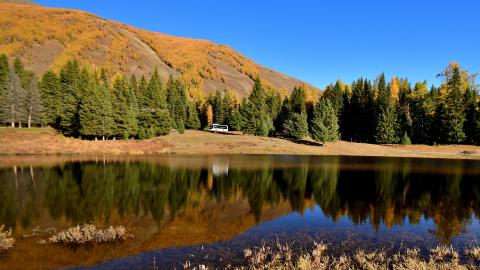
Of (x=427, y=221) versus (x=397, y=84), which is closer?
(x=427, y=221)

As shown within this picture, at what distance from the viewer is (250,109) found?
329 ft

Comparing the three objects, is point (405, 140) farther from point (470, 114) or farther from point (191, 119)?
point (191, 119)

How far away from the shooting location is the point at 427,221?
21.4m

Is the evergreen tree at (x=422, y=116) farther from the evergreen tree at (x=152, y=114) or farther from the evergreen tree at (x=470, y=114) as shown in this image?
the evergreen tree at (x=152, y=114)

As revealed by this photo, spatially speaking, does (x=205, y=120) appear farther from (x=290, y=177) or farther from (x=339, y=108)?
(x=290, y=177)

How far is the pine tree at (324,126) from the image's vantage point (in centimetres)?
8412

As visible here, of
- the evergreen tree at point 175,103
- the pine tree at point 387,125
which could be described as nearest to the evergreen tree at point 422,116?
the pine tree at point 387,125

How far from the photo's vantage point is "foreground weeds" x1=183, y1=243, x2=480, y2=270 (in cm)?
1257

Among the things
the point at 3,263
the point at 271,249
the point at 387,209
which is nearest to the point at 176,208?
the point at 271,249

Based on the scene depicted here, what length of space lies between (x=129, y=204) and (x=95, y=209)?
248 cm

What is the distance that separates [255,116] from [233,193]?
72.2 metres

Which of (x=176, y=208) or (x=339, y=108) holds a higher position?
(x=339, y=108)

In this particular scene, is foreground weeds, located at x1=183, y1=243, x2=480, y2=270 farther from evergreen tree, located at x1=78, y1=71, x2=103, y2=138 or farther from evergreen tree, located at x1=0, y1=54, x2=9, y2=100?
evergreen tree, located at x1=0, y1=54, x2=9, y2=100

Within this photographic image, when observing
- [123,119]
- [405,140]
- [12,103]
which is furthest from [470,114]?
[12,103]
